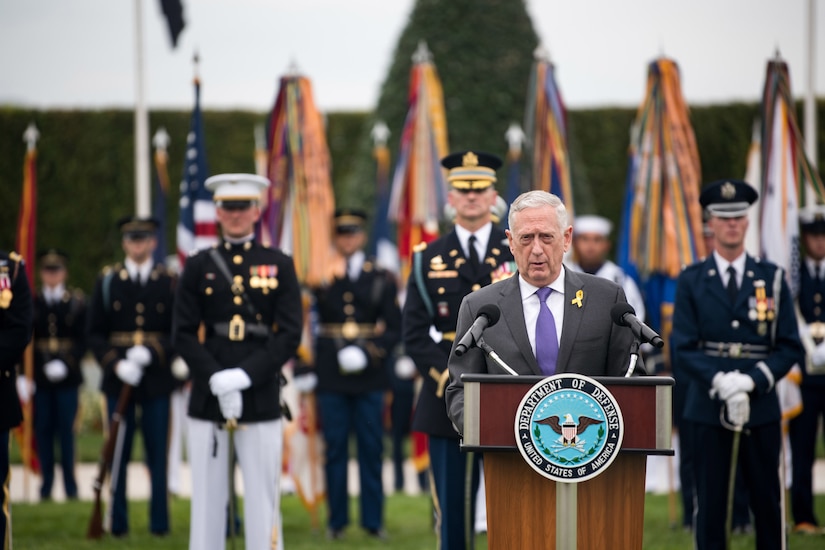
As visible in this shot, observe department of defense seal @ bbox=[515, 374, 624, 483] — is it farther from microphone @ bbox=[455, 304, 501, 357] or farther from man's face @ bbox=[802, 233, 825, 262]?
man's face @ bbox=[802, 233, 825, 262]

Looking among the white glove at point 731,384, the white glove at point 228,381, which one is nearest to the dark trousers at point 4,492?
the white glove at point 228,381

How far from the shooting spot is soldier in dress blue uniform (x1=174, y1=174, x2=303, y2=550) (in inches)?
255

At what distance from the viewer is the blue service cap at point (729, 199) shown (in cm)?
668

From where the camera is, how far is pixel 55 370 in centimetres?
1119

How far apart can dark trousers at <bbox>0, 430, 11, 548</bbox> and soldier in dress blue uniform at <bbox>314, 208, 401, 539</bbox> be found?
9.49 ft

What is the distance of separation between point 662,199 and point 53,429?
6.19 meters

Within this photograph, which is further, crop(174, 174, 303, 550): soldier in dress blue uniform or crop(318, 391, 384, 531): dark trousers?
crop(318, 391, 384, 531): dark trousers

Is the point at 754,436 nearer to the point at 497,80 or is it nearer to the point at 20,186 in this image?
the point at 497,80

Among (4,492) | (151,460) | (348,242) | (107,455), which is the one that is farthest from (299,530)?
(4,492)

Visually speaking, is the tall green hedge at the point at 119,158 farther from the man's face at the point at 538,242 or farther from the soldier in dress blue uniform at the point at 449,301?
the man's face at the point at 538,242

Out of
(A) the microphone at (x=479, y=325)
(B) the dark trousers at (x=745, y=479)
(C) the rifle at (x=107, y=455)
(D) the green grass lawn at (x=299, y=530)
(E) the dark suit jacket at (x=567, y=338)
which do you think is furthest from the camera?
(C) the rifle at (x=107, y=455)

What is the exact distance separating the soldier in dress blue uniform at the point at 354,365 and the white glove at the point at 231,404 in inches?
103

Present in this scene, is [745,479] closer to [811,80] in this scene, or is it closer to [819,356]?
[819,356]

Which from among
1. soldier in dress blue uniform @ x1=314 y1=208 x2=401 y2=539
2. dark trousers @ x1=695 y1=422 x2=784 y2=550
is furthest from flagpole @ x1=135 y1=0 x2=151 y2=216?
dark trousers @ x1=695 y1=422 x2=784 y2=550
